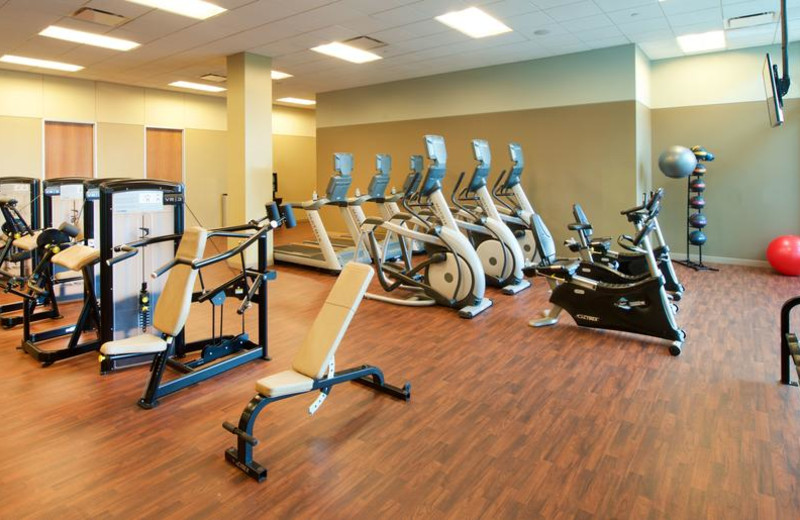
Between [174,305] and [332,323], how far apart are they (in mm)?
1021

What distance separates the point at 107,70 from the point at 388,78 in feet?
15.1

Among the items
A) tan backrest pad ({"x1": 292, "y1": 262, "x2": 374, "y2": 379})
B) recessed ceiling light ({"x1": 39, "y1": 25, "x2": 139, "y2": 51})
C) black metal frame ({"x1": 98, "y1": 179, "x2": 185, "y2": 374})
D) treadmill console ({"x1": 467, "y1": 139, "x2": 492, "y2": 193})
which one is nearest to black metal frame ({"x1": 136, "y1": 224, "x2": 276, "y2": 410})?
black metal frame ({"x1": 98, "y1": 179, "x2": 185, "y2": 374})

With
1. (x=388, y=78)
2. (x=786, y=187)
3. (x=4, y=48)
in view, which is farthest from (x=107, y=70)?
(x=786, y=187)

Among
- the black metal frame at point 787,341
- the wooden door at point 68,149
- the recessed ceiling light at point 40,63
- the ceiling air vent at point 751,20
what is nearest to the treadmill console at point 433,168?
the black metal frame at point 787,341

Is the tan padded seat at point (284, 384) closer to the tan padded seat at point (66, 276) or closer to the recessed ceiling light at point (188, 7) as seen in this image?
the tan padded seat at point (66, 276)

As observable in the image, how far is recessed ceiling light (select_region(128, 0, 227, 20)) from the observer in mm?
5234

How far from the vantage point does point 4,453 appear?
92.9 inches

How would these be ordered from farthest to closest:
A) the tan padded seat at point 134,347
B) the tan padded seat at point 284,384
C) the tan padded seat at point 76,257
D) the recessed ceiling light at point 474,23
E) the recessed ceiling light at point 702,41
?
the recessed ceiling light at point 702,41, the recessed ceiling light at point 474,23, the tan padded seat at point 76,257, the tan padded seat at point 134,347, the tan padded seat at point 284,384

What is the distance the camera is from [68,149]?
9.29m

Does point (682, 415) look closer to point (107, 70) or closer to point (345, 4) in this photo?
point (345, 4)

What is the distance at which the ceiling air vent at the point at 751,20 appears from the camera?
18.5 feet

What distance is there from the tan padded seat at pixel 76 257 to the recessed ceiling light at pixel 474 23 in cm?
425

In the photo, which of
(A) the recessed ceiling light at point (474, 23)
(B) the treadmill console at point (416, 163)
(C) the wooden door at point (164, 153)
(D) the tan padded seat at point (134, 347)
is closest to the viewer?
(D) the tan padded seat at point (134, 347)

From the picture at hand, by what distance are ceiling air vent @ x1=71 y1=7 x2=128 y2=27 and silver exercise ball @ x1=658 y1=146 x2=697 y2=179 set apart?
677 centimetres
